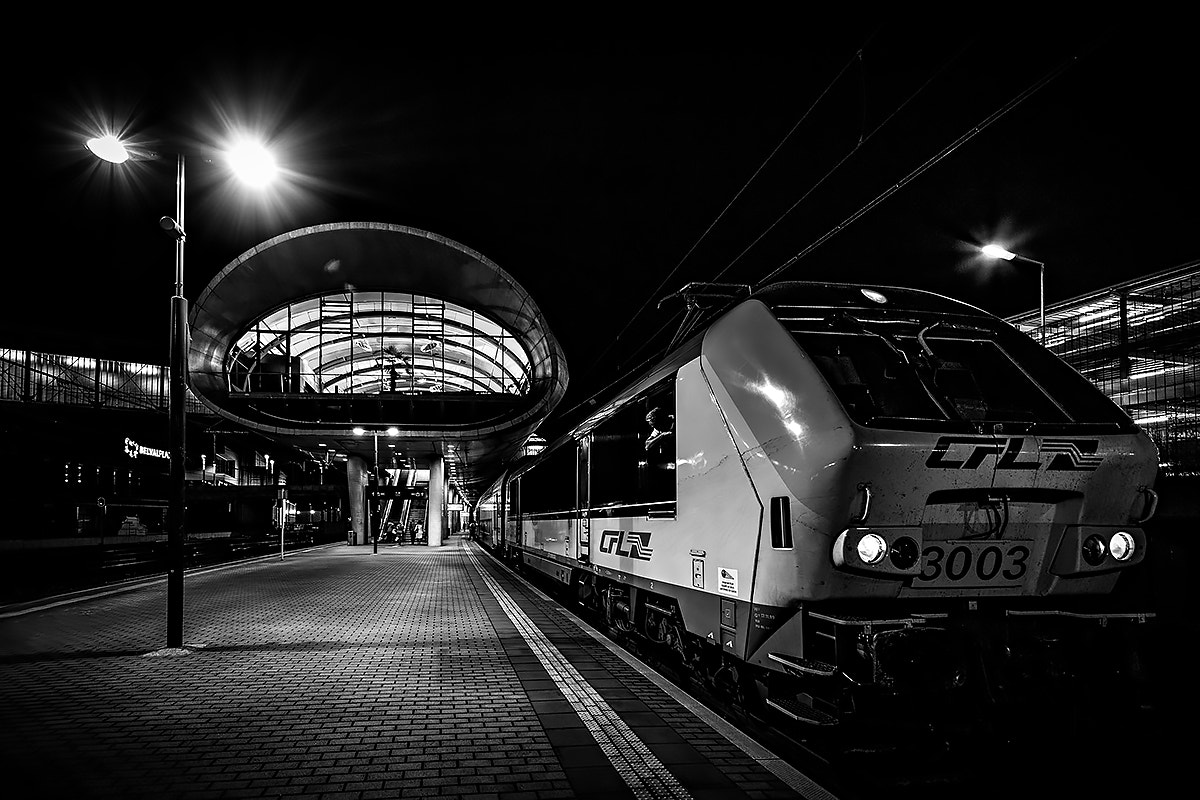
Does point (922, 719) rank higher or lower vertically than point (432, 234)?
lower

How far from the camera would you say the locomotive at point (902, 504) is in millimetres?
4609

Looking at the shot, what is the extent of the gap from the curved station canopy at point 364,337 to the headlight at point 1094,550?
3519 centimetres

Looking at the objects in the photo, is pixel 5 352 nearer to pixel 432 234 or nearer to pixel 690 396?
pixel 432 234

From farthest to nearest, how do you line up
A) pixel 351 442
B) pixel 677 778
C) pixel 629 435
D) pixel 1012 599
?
pixel 351 442, pixel 629 435, pixel 1012 599, pixel 677 778

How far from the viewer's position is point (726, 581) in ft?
18.5

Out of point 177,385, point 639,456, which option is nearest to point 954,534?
point 639,456

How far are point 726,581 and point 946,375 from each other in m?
1.97

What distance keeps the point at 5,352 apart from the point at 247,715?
165 ft

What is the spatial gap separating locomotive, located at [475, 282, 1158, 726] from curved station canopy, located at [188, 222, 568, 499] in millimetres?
34048

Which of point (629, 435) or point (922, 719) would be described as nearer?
point (922, 719)

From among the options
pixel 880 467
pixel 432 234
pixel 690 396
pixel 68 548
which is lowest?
pixel 68 548

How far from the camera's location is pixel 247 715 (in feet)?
19.5

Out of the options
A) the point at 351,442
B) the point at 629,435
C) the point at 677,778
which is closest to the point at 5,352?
the point at 351,442

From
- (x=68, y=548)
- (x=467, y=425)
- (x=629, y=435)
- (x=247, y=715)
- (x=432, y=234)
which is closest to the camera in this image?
(x=247, y=715)
